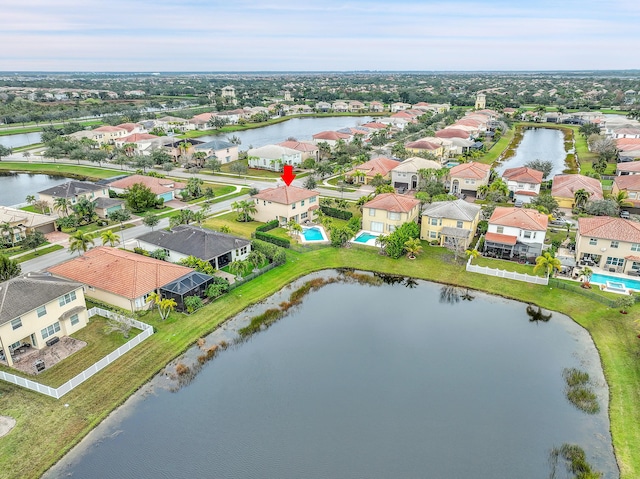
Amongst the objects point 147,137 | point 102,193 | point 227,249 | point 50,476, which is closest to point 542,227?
point 227,249

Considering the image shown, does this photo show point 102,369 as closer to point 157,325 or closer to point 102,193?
point 157,325

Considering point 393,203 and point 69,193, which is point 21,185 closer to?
point 69,193

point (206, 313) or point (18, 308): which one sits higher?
point (18, 308)

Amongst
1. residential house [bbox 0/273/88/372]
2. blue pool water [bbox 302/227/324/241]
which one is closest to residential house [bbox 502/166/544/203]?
blue pool water [bbox 302/227/324/241]

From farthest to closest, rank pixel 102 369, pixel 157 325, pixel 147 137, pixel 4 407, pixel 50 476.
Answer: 1. pixel 147 137
2. pixel 157 325
3. pixel 102 369
4. pixel 4 407
5. pixel 50 476

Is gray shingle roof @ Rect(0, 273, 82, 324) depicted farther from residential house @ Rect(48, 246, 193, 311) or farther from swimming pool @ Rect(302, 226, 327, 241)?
swimming pool @ Rect(302, 226, 327, 241)

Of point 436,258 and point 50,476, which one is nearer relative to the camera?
point 50,476

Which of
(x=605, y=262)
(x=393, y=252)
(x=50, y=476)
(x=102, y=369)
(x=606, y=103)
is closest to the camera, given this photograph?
(x=50, y=476)

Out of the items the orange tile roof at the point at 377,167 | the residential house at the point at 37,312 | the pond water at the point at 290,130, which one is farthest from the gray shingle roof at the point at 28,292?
the pond water at the point at 290,130
